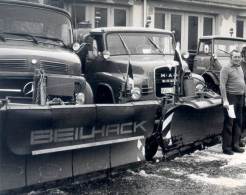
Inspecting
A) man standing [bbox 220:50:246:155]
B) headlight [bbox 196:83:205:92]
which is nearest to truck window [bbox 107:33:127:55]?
headlight [bbox 196:83:205:92]

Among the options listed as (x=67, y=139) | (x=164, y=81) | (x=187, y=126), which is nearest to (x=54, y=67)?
(x=67, y=139)

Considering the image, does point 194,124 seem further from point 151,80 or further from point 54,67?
point 54,67

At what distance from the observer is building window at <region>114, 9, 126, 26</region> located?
18250 millimetres

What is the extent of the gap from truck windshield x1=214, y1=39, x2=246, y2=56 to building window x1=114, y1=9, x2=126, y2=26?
577 cm

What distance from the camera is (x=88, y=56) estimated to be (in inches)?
349

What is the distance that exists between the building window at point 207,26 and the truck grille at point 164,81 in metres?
13.6

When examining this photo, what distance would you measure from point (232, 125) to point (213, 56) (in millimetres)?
5301

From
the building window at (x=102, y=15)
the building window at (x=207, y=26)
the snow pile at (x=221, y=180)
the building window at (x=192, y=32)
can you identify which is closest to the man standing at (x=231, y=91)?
the snow pile at (x=221, y=180)

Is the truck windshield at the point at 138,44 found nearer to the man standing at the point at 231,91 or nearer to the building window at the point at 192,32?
the man standing at the point at 231,91

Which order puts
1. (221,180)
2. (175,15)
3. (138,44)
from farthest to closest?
(175,15)
(138,44)
(221,180)

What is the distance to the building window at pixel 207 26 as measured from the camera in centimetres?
2142

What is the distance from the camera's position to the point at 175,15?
20.2 m

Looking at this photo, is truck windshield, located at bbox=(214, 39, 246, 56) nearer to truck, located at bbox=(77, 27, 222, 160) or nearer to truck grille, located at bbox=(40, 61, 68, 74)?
truck, located at bbox=(77, 27, 222, 160)

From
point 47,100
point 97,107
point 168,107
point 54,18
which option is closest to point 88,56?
point 54,18
